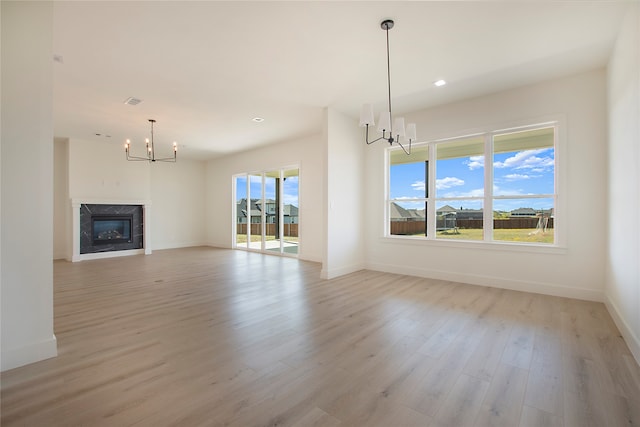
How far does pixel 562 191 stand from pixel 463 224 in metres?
1.35

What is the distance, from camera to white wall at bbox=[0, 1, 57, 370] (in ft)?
6.64

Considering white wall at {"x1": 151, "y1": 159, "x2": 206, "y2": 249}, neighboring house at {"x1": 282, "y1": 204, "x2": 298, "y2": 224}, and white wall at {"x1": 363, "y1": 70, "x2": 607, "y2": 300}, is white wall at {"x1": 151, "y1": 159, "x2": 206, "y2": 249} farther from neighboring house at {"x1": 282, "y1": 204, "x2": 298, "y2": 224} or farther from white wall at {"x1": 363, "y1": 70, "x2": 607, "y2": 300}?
white wall at {"x1": 363, "y1": 70, "x2": 607, "y2": 300}

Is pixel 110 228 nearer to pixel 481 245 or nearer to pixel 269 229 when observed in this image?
pixel 269 229

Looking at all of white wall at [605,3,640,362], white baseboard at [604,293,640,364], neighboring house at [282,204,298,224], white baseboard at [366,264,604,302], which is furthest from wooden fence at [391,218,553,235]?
neighboring house at [282,204,298,224]

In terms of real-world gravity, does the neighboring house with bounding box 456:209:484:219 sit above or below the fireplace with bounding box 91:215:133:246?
above

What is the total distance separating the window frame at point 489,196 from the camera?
3.82 metres

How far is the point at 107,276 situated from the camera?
508 cm

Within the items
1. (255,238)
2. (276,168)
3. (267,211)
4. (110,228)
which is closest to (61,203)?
(110,228)

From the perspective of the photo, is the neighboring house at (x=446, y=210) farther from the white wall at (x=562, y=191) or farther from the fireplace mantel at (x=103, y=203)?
the fireplace mantel at (x=103, y=203)

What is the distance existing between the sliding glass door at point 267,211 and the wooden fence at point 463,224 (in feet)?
9.63

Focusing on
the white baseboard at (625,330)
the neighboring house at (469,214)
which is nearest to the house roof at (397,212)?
the neighboring house at (469,214)

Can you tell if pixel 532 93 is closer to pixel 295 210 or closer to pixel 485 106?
pixel 485 106

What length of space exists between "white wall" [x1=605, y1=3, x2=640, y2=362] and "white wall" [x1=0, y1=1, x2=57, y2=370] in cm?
452

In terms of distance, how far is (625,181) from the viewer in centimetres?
264
